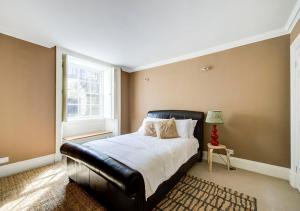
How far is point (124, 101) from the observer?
15.6 ft

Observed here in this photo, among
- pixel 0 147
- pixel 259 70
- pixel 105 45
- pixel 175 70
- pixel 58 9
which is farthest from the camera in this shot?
pixel 175 70

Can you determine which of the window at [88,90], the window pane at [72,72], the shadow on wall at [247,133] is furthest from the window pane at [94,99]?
the shadow on wall at [247,133]

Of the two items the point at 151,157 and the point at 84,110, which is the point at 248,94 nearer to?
the point at 151,157

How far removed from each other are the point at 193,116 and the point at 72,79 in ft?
11.6

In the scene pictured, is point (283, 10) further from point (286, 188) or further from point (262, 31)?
point (286, 188)

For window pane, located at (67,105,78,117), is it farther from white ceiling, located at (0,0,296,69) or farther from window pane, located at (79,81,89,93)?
white ceiling, located at (0,0,296,69)

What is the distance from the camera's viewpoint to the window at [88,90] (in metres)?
3.95

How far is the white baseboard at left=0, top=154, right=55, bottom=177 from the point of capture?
2376 mm

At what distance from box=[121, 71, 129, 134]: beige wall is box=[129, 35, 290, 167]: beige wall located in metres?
1.96

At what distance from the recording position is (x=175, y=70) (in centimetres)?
372

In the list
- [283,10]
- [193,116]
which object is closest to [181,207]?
[193,116]

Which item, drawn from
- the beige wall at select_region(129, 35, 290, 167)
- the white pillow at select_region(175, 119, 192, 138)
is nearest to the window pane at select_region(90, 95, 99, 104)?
the beige wall at select_region(129, 35, 290, 167)

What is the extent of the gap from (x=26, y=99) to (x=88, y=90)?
1806 millimetres

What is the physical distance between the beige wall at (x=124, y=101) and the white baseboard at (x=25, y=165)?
2.14m
